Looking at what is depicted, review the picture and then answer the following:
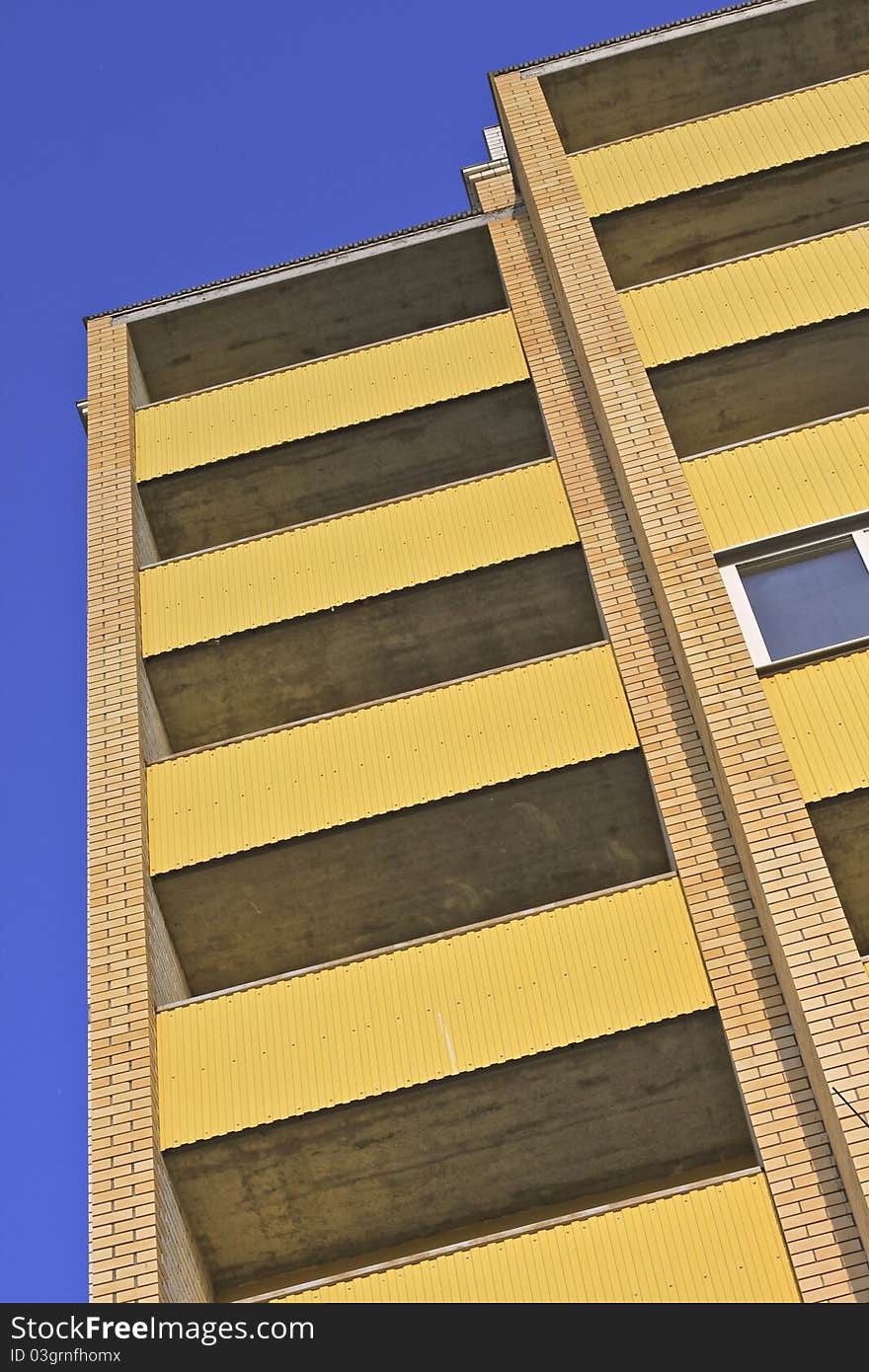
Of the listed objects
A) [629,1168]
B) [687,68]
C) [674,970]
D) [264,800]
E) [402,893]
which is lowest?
[629,1168]

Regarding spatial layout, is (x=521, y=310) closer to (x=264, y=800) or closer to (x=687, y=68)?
(x=687, y=68)

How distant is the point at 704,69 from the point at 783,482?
7.29 metres

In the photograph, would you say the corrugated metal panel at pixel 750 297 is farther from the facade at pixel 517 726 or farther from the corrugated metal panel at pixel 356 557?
the corrugated metal panel at pixel 356 557

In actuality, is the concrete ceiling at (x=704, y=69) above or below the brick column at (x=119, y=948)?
above

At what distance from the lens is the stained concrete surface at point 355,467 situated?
18.1 m

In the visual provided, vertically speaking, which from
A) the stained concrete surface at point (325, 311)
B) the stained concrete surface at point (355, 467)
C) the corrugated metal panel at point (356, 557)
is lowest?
the corrugated metal panel at point (356, 557)

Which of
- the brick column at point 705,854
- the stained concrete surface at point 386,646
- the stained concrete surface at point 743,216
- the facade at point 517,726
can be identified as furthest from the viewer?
the stained concrete surface at point 743,216

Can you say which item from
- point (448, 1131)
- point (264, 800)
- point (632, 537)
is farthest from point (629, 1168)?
point (632, 537)

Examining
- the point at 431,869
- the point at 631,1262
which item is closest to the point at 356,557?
the point at 431,869

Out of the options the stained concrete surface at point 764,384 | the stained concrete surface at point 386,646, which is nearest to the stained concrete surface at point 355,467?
the stained concrete surface at point 764,384

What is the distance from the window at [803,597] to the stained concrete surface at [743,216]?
17.3 feet

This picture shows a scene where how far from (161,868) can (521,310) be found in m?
8.31

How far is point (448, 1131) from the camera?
13.2 meters

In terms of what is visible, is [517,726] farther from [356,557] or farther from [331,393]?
[331,393]
